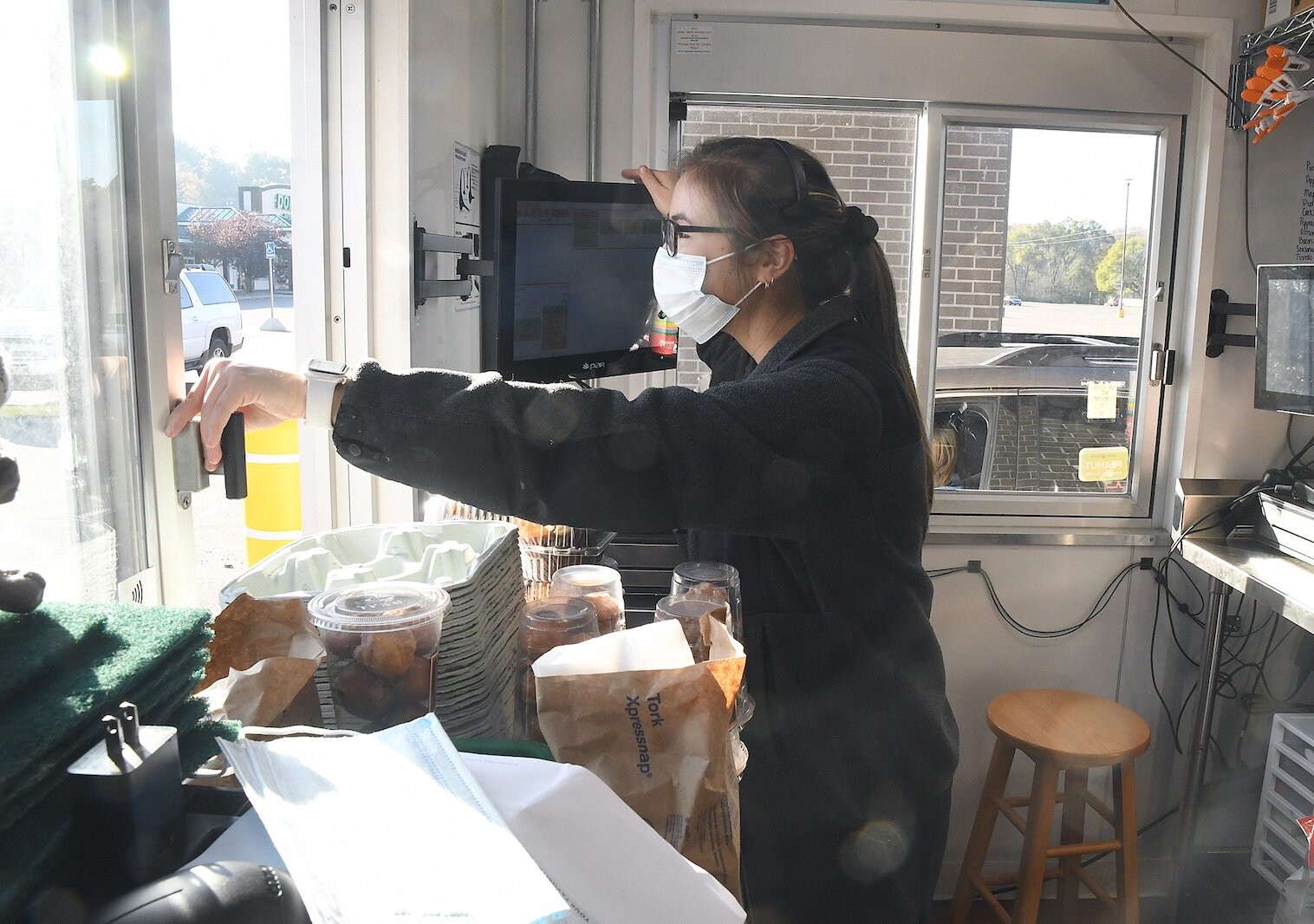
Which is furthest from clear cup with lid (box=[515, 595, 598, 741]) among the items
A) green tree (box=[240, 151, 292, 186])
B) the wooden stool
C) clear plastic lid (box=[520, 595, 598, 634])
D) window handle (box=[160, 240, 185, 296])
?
the wooden stool

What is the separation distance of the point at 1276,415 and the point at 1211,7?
1.14m

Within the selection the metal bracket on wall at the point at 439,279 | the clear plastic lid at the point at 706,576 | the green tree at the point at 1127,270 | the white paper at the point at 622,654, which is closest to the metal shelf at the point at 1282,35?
the green tree at the point at 1127,270

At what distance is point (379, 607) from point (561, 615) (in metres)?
0.19

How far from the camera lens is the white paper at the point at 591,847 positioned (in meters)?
0.54

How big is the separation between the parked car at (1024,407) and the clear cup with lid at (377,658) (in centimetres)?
235

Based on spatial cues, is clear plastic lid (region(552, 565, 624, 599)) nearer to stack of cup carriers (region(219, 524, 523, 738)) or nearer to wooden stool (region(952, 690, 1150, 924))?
stack of cup carriers (region(219, 524, 523, 738))

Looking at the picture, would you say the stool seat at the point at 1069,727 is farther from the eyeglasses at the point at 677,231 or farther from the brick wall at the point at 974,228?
the eyeglasses at the point at 677,231

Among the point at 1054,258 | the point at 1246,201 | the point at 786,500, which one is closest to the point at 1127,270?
the point at 1054,258

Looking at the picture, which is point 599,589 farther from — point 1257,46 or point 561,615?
point 1257,46

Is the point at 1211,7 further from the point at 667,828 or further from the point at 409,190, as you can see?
the point at 667,828

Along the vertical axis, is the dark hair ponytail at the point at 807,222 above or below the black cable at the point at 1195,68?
below

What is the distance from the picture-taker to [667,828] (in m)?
0.70

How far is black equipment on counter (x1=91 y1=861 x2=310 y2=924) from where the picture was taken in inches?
15.3

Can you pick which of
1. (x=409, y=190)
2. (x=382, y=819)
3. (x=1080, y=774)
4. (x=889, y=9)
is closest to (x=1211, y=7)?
(x=889, y=9)
